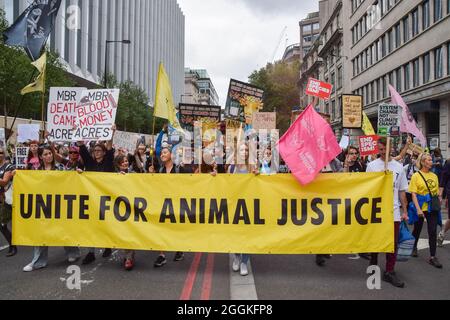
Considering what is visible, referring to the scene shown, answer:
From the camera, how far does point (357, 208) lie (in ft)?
17.3

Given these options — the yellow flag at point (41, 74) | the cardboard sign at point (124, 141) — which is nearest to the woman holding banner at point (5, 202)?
the yellow flag at point (41, 74)

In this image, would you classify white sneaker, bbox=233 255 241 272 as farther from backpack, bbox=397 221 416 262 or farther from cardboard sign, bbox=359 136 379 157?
cardboard sign, bbox=359 136 379 157

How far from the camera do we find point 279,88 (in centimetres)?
6675

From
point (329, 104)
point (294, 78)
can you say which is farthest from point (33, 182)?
point (294, 78)

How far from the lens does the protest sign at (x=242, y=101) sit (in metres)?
10.3

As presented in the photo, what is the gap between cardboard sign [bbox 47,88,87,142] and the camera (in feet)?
22.4

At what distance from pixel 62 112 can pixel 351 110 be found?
26.9ft

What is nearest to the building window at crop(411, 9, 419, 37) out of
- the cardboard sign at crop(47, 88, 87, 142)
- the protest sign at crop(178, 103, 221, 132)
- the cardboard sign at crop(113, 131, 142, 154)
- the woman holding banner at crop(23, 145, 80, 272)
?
the protest sign at crop(178, 103, 221, 132)

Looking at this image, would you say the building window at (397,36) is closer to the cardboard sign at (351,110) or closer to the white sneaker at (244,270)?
the cardboard sign at (351,110)

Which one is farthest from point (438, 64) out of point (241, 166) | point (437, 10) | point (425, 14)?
point (241, 166)

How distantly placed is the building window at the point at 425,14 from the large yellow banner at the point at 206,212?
22316 mm

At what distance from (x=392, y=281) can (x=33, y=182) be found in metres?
5.11

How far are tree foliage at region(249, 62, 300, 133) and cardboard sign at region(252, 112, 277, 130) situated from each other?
181ft
